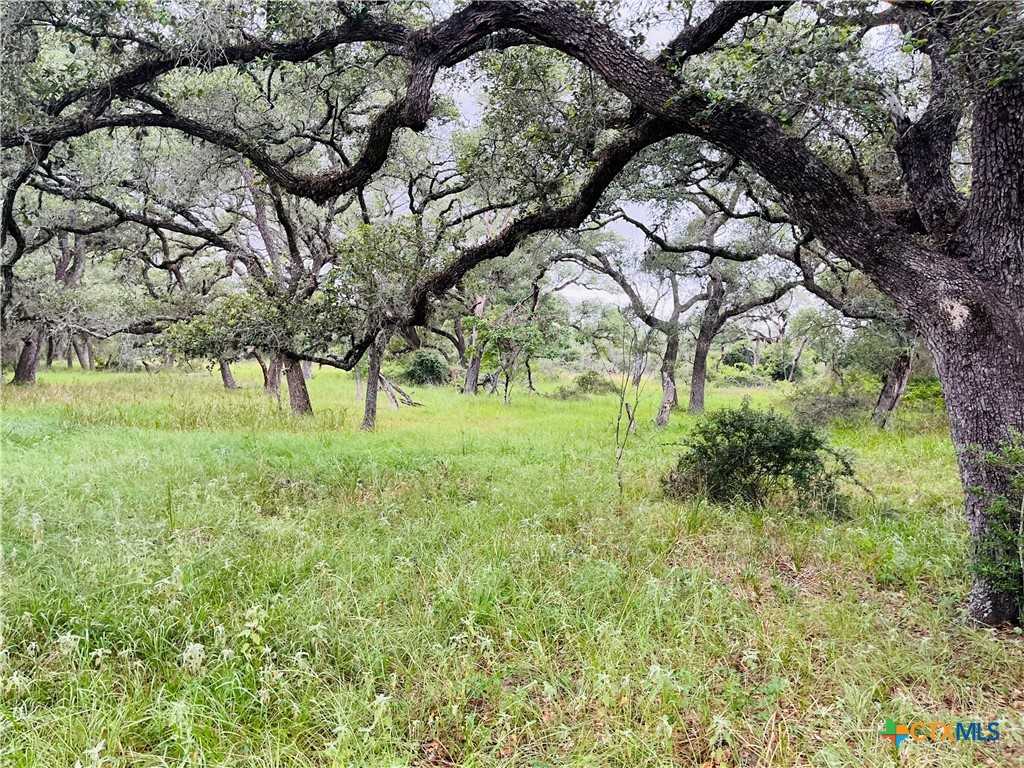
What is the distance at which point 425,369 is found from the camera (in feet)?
82.4

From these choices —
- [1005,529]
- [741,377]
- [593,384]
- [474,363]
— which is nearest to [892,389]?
[1005,529]

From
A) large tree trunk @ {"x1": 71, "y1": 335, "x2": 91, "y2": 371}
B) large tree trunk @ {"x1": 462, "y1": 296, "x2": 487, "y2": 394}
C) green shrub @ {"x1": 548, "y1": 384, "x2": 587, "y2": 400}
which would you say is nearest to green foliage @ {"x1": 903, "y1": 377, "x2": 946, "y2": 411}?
green shrub @ {"x1": 548, "y1": 384, "x2": 587, "y2": 400}

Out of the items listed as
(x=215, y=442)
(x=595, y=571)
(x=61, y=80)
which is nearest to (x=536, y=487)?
(x=595, y=571)

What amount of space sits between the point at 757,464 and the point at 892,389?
9217mm

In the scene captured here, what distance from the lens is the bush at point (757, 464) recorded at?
5785 mm

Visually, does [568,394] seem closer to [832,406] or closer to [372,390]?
[832,406]

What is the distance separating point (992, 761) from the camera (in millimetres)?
2283

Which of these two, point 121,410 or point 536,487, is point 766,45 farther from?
point 121,410

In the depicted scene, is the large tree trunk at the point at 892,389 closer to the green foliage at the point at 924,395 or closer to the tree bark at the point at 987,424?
the green foliage at the point at 924,395

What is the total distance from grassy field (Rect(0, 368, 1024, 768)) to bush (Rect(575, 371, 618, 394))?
54.4 ft

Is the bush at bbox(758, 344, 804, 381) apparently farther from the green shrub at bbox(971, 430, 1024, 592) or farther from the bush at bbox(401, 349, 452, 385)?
the green shrub at bbox(971, 430, 1024, 592)

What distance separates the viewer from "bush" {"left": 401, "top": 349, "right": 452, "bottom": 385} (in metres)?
24.8

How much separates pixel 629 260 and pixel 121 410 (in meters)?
13.5

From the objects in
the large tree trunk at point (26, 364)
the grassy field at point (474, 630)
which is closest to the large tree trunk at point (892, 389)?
the grassy field at point (474, 630)
